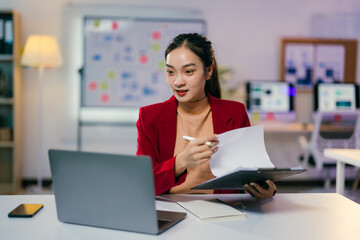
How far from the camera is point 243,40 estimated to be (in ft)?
13.6

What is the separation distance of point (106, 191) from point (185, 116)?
2.42 ft

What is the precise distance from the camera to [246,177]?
108cm

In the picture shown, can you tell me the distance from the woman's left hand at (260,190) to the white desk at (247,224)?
0.07 feet

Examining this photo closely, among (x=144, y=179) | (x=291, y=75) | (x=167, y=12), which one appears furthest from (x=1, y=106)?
(x=144, y=179)

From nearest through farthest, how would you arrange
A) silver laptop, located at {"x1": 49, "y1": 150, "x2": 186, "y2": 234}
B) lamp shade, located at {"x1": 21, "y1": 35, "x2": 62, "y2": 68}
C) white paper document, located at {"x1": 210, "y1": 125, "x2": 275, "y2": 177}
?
1. silver laptop, located at {"x1": 49, "y1": 150, "x2": 186, "y2": 234}
2. white paper document, located at {"x1": 210, "y1": 125, "x2": 275, "y2": 177}
3. lamp shade, located at {"x1": 21, "y1": 35, "x2": 62, "y2": 68}

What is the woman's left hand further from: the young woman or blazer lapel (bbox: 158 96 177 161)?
blazer lapel (bbox: 158 96 177 161)

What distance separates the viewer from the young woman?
1407mm

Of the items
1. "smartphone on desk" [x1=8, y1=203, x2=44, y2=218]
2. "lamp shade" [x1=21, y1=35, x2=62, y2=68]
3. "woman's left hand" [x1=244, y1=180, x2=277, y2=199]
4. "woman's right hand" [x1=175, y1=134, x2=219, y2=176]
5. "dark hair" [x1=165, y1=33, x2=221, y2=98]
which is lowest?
"smartphone on desk" [x1=8, y1=203, x2=44, y2=218]

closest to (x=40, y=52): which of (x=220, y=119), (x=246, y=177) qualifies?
(x=220, y=119)

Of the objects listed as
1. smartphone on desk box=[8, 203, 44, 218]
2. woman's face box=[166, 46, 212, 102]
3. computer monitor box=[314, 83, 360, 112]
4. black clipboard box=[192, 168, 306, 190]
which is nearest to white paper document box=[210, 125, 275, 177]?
black clipboard box=[192, 168, 306, 190]

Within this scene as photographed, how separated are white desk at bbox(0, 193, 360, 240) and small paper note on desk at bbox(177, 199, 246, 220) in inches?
0.7

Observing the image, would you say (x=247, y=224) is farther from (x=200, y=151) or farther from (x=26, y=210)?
(x=26, y=210)

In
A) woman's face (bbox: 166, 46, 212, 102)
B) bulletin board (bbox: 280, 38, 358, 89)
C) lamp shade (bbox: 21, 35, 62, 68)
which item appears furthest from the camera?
bulletin board (bbox: 280, 38, 358, 89)

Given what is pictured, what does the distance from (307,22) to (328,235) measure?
12.1 feet
